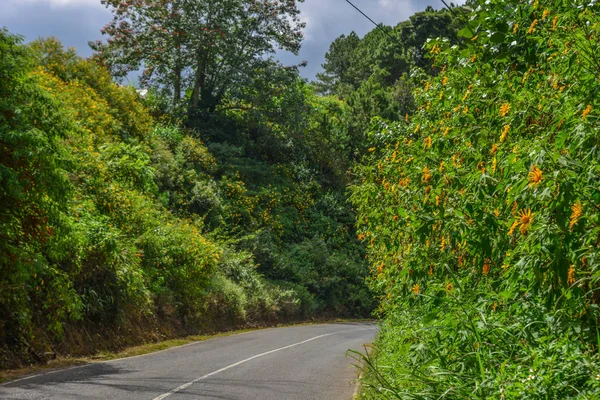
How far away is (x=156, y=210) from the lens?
21812 mm

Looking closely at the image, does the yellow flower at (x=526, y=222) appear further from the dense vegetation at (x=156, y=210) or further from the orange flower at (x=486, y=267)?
the dense vegetation at (x=156, y=210)

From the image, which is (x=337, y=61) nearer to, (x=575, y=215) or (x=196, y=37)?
(x=196, y=37)

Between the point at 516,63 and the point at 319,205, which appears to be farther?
the point at 319,205

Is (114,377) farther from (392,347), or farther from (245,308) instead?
(245,308)

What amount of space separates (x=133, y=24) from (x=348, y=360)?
25.8m

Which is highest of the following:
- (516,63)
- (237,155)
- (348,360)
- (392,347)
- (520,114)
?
(237,155)

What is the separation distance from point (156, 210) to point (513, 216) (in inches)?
738

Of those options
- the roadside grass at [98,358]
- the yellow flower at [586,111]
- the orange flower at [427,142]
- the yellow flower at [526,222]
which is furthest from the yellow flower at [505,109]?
the roadside grass at [98,358]

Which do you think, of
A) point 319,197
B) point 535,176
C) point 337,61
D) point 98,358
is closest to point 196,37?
point 319,197

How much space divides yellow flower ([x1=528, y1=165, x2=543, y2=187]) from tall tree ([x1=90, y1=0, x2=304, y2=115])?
3097 centimetres

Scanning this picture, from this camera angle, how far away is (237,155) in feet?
119

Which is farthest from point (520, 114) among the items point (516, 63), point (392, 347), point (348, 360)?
point (348, 360)

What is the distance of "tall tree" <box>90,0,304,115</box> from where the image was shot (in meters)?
32.9

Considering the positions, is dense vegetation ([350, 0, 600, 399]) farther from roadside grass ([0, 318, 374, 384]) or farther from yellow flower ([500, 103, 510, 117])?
roadside grass ([0, 318, 374, 384])
